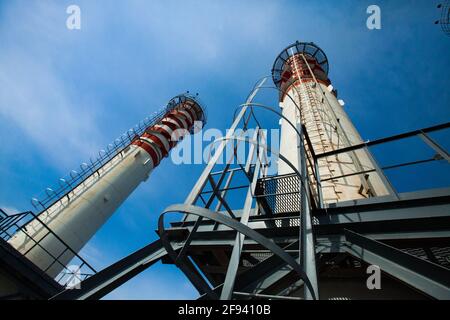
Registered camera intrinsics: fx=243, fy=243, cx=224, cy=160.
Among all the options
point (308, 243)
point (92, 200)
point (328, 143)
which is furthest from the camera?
point (92, 200)

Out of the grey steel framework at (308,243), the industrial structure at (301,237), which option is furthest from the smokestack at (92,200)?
the grey steel framework at (308,243)

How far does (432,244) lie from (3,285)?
33.9ft

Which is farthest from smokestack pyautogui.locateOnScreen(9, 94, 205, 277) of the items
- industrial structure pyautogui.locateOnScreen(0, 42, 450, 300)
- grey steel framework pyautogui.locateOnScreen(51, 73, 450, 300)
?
grey steel framework pyautogui.locateOnScreen(51, 73, 450, 300)

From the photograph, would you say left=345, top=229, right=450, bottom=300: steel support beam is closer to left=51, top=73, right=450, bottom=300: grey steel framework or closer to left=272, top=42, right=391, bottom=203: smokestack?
left=51, top=73, right=450, bottom=300: grey steel framework

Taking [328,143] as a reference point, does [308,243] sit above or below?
below

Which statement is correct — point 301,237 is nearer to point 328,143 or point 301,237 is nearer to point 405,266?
point 405,266

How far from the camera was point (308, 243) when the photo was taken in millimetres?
2250

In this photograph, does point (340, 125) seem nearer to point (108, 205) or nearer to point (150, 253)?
point (150, 253)

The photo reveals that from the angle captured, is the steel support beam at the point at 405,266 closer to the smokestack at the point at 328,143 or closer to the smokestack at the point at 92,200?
the smokestack at the point at 328,143

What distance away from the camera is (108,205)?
1377 centimetres

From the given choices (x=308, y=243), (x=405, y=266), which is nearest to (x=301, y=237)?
(x=308, y=243)

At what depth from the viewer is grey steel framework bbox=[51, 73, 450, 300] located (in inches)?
88.6

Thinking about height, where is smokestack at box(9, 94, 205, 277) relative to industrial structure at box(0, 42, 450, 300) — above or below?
above
